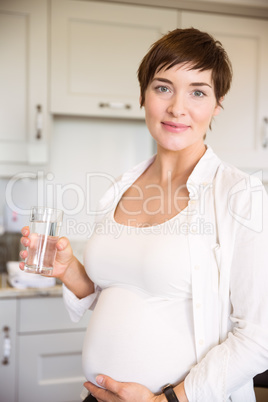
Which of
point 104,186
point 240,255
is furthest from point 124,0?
point 240,255

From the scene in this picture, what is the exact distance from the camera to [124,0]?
7.20ft

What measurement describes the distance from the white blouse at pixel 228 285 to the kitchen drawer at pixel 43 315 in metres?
1.19

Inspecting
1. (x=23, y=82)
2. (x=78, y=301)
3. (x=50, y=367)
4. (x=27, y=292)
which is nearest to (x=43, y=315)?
(x=27, y=292)

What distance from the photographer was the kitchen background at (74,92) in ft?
6.97

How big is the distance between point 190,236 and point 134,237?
0.14 m

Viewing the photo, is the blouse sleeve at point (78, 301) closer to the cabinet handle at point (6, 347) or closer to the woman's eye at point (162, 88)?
the woman's eye at point (162, 88)

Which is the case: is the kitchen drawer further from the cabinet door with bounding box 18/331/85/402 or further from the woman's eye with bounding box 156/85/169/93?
the woman's eye with bounding box 156/85/169/93

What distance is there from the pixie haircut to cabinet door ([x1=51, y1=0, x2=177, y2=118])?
1.18 metres

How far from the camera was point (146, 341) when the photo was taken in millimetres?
969

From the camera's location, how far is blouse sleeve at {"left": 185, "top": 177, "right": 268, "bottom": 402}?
2.84 feet

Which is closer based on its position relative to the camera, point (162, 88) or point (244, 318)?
point (244, 318)

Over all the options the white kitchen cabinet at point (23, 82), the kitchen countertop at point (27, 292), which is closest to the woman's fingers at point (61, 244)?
the kitchen countertop at point (27, 292)

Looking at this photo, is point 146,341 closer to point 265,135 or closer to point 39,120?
point 39,120

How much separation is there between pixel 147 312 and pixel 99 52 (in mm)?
1598
